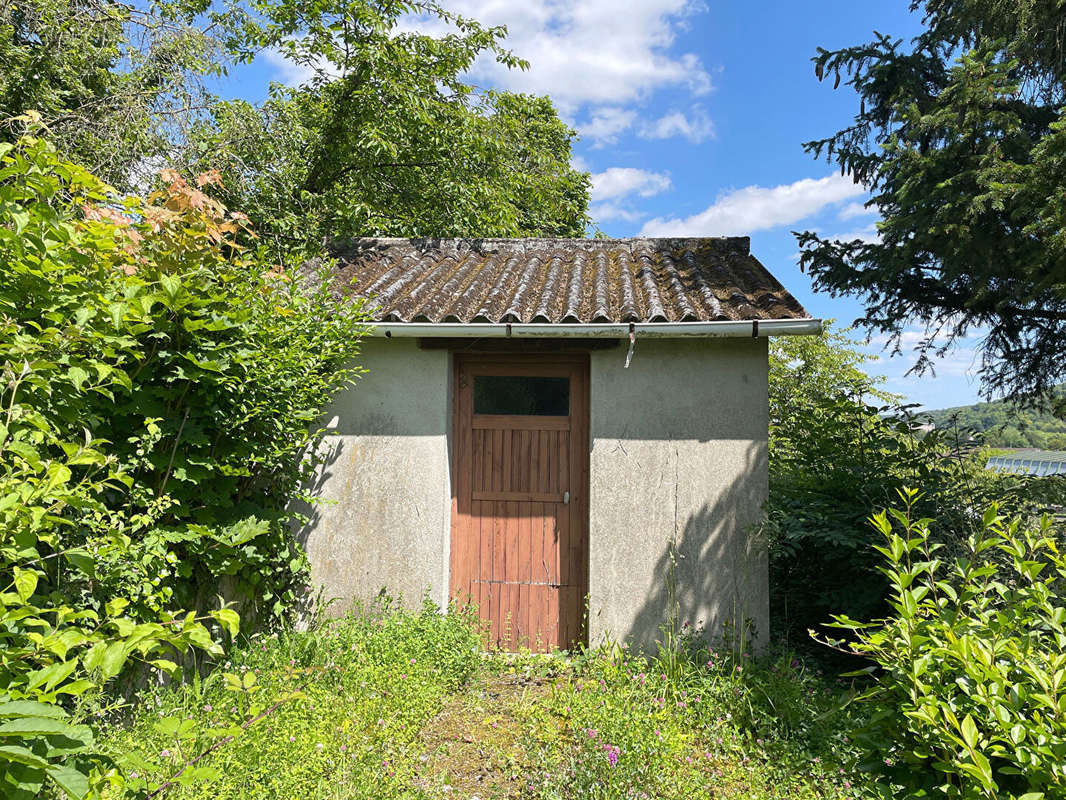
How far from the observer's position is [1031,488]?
16.5 feet

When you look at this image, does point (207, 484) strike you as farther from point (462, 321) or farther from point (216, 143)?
point (216, 143)

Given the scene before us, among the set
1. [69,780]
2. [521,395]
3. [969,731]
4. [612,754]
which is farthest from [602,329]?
[69,780]

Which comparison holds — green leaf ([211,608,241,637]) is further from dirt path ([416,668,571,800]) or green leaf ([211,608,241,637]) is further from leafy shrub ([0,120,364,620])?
dirt path ([416,668,571,800])

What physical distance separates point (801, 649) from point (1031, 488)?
2467mm

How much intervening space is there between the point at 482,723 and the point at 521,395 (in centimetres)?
272

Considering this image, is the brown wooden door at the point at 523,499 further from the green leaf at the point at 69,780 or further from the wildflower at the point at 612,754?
the green leaf at the point at 69,780

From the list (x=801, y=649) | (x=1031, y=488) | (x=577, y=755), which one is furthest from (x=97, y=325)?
(x=1031, y=488)

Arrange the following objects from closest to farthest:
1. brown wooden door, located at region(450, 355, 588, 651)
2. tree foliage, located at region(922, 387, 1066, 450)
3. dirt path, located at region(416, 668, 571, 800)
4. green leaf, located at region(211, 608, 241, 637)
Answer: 1. green leaf, located at region(211, 608, 241, 637)
2. dirt path, located at region(416, 668, 571, 800)
3. brown wooden door, located at region(450, 355, 588, 651)
4. tree foliage, located at region(922, 387, 1066, 450)

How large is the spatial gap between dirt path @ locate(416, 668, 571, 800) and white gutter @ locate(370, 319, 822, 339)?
2837mm

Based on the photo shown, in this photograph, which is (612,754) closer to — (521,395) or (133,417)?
(521,395)

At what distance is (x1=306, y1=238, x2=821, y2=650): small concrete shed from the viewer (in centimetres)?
486

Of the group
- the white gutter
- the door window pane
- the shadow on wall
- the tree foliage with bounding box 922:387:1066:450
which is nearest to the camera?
the white gutter

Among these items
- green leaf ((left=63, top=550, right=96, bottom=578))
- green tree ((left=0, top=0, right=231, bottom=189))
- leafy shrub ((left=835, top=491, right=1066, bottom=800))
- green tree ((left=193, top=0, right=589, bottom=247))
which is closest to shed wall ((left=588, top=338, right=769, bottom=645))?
leafy shrub ((left=835, top=491, right=1066, bottom=800))

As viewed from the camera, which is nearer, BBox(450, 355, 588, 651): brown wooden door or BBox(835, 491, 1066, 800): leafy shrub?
BBox(835, 491, 1066, 800): leafy shrub
